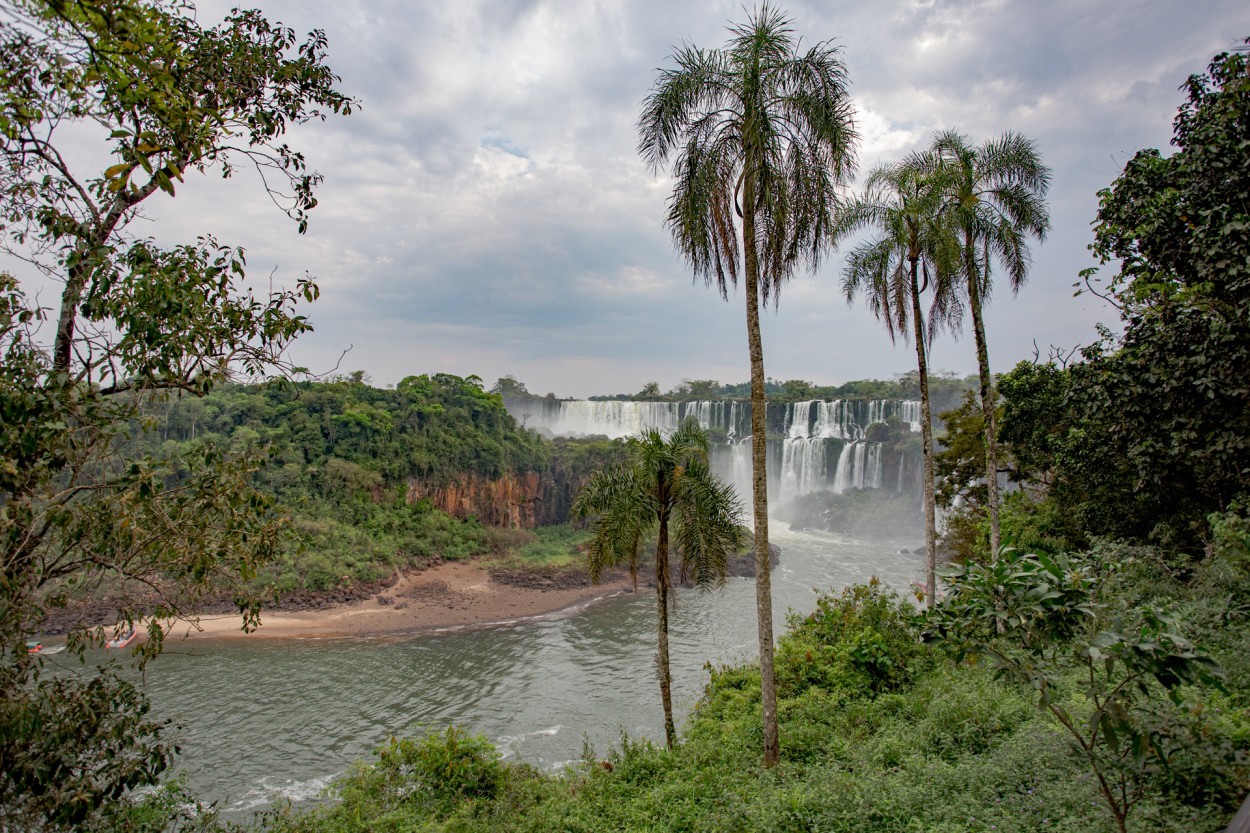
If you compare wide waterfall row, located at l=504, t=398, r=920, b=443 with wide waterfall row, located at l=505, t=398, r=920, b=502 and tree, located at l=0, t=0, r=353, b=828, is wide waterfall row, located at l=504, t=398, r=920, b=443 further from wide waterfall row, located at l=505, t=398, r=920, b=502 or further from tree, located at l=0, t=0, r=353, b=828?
tree, located at l=0, t=0, r=353, b=828

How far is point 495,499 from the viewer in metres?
36.9

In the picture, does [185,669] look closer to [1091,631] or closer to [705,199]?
[705,199]

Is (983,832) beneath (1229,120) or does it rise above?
beneath

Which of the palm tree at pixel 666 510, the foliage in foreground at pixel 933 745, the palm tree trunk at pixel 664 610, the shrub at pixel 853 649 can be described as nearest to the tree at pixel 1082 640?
the foliage in foreground at pixel 933 745

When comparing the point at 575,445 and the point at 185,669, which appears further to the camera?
the point at 575,445

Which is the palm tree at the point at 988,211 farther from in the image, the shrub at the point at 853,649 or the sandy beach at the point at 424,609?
the sandy beach at the point at 424,609

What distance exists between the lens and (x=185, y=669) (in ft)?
59.7

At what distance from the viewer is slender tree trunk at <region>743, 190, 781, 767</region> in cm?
658

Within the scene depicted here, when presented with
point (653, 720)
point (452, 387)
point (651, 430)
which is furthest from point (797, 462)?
point (651, 430)

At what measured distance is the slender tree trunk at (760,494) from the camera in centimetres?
658

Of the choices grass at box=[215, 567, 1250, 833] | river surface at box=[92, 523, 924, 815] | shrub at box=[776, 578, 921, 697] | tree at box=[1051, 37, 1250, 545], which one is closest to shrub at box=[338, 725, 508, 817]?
grass at box=[215, 567, 1250, 833]

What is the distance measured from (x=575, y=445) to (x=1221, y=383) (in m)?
38.0

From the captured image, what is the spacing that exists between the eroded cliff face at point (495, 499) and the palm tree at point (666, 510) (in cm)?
2727

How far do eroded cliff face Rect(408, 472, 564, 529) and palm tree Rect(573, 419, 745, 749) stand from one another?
89.5 ft
